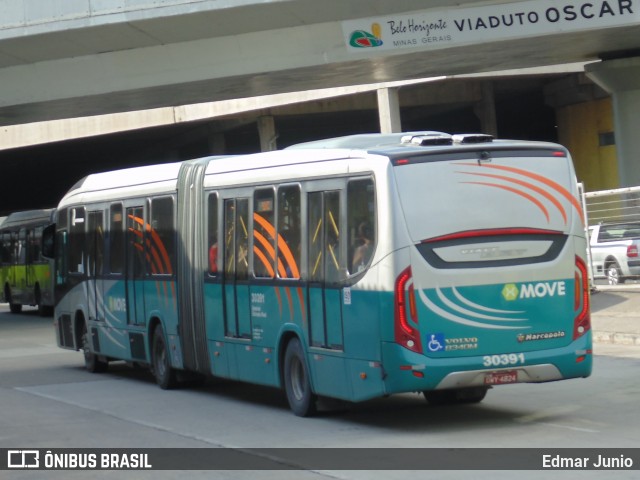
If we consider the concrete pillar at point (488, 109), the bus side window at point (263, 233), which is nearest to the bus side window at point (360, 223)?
the bus side window at point (263, 233)

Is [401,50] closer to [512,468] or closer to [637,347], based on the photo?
[637,347]

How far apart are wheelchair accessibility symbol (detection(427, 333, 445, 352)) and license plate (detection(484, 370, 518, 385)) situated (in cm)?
54

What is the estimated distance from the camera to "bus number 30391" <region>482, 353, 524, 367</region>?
11734 millimetres

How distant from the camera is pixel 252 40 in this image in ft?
88.9

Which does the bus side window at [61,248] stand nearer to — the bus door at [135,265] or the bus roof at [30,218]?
the bus door at [135,265]

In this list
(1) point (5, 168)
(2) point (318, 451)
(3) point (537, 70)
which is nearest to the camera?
(2) point (318, 451)

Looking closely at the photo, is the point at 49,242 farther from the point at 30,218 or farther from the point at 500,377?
the point at 30,218

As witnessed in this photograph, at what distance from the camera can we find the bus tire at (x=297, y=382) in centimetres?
1324

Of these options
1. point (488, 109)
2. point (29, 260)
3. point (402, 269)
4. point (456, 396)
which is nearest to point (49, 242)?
point (456, 396)

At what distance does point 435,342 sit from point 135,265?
7.51 m

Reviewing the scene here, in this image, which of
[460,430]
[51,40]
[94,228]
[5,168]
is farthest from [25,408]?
[5,168]

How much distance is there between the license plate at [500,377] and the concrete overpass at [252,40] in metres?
14.7

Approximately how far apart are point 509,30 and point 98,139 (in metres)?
31.2

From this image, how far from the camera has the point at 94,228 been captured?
64.3ft
